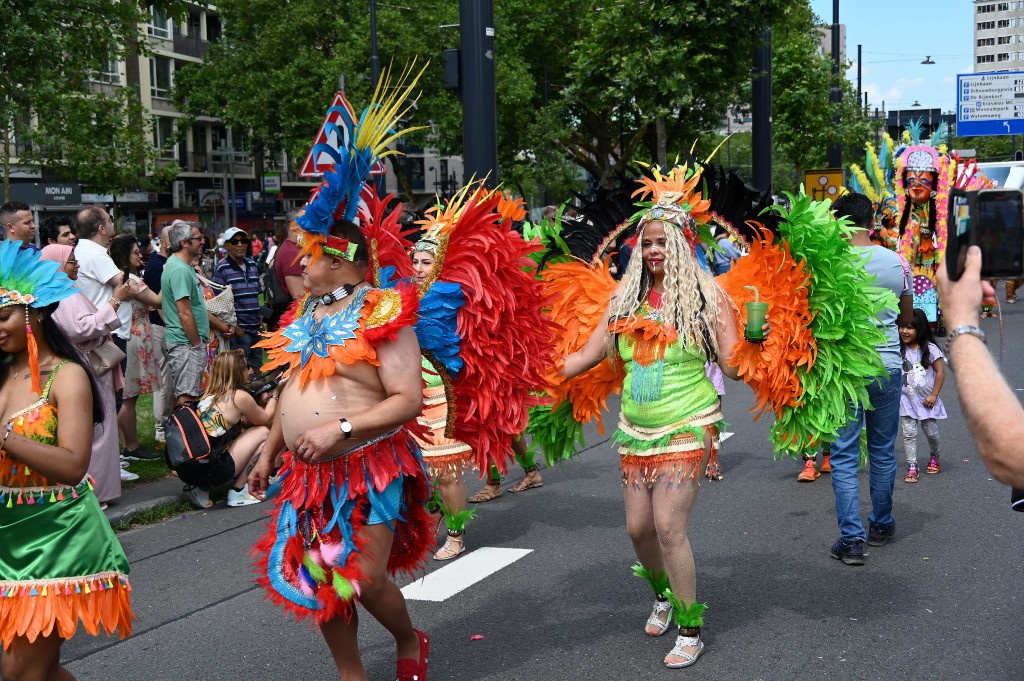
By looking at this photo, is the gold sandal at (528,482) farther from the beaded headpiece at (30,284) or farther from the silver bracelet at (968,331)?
the silver bracelet at (968,331)

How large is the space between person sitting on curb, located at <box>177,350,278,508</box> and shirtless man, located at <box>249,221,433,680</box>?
3742 millimetres

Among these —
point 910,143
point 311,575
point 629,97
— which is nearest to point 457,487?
point 311,575

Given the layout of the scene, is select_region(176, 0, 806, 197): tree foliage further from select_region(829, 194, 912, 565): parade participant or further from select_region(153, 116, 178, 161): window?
select_region(829, 194, 912, 565): parade participant

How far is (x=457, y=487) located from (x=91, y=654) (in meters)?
2.14

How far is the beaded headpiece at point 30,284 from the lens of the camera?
12.3ft

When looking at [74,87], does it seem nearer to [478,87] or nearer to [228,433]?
[478,87]

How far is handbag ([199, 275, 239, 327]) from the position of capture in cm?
987

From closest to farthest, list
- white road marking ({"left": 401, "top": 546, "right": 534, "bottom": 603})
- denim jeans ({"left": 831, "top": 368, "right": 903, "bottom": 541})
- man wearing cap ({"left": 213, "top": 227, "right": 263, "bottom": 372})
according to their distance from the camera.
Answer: white road marking ({"left": 401, "top": 546, "right": 534, "bottom": 603}), denim jeans ({"left": 831, "top": 368, "right": 903, "bottom": 541}), man wearing cap ({"left": 213, "top": 227, "right": 263, "bottom": 372})

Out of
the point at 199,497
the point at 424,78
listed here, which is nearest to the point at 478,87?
the point at 199,497

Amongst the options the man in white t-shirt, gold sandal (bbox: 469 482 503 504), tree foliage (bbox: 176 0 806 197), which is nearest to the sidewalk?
the man in white t-shirt

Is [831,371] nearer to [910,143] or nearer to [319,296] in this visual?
[319,296]

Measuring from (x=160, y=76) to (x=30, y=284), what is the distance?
49303 mm

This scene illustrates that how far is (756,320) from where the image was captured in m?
4.54

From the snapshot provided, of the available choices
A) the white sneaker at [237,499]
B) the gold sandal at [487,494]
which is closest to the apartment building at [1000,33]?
the gold sandal at [487,494]
